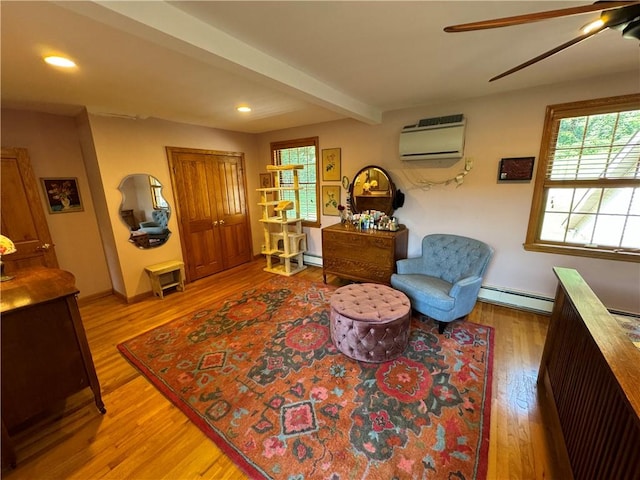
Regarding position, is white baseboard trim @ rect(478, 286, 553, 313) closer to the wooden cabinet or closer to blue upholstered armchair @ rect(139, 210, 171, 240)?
the wooden cabinet

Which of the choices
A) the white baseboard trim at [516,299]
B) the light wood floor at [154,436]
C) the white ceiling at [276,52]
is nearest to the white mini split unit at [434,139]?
the white ceiling at [276,52]

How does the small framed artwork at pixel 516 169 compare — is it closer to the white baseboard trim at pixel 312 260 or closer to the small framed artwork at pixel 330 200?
the small framed artwork at pixel 330 200

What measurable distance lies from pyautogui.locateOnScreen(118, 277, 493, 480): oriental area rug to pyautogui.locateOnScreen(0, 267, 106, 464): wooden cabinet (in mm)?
565

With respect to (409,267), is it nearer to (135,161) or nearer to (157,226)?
(157,226)

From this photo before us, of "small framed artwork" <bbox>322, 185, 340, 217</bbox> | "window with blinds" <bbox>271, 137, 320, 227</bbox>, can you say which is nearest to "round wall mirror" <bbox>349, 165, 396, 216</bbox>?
"small framed artwork" <bbox>322, 185, 340, 217</bbox>

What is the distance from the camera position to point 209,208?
13.4 ft

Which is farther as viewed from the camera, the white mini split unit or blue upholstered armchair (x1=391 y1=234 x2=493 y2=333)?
the white mini split unit

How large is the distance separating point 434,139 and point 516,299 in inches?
81.6

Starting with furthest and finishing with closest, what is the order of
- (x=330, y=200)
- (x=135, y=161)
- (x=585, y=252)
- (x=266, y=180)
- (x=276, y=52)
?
(x=266, y=180) < (x=330, y=200) < (x=135, y=161) < (x=585, y=252) < (x=276, y=52)

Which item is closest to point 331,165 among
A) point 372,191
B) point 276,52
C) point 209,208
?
point 372,191

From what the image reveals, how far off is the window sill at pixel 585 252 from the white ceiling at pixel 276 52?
1.55 m

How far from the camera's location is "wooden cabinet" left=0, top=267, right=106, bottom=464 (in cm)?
139

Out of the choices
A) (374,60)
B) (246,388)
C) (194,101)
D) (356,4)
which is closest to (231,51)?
(356,4)

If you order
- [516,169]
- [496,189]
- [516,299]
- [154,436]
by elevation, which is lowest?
[154,436]
